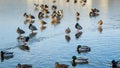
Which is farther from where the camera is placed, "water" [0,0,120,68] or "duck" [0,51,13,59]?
"duck" [0,51,13,59]

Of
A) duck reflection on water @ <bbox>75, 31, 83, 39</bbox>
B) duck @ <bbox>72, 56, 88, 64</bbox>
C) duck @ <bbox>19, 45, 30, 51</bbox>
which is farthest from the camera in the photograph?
duck reflection on water @ <bbox>75, 31, 83, 39</bbox>

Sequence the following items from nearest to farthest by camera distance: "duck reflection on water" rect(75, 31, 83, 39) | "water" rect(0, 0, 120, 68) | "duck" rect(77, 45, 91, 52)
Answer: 1. "water" rect(0, 0, 120, 68)
2. "duck" rect(77, 45, 91, 52)
3. "duck reflection on water" rect(75, 31, 83, 39)

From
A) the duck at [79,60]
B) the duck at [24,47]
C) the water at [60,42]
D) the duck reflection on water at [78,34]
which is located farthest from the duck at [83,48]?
the duck reflection on water at [78,34]

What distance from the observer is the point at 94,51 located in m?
36.9

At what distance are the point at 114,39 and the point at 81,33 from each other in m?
5.35

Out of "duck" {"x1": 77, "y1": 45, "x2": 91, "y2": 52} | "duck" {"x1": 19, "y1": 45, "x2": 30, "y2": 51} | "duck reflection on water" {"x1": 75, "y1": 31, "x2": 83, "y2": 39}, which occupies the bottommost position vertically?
"duck" {"x1": 77, "y1": 45, "x2": 91, "y2": 52}

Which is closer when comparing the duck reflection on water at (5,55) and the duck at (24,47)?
the duck reflection on water at (5,55)

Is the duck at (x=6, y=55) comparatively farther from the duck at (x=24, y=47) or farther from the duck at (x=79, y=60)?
the duck at (x=79, y=60)

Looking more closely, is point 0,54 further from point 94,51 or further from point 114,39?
point 114,39

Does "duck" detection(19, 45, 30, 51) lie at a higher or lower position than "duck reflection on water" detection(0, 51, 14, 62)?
higher

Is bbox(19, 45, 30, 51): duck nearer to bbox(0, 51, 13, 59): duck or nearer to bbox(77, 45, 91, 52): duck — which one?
bbox(0, 51, 13, 59): duck

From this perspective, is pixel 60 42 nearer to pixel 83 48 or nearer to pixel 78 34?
pixel 83 48

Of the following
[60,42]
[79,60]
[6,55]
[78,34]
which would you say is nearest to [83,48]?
[79,60]

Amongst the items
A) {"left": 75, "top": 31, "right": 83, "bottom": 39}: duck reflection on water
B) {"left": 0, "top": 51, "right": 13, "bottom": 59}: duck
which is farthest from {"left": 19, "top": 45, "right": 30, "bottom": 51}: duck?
{"left": 75, "top": 31, "right": 83, "bottom": 39}: duck reflection on water
